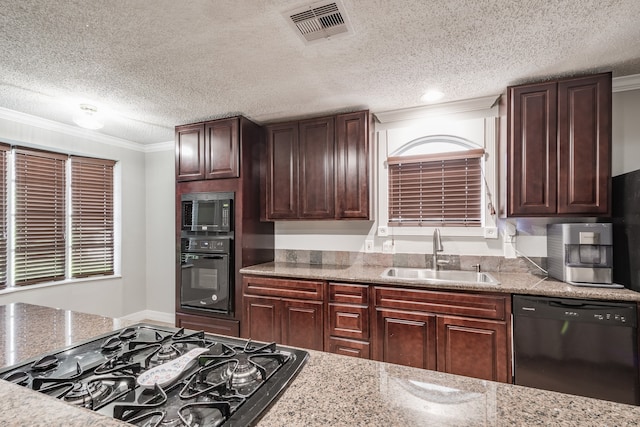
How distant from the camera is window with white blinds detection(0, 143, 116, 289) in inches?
122

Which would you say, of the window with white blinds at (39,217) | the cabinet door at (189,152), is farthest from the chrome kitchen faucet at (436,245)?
the window with white blinds at (39,217)

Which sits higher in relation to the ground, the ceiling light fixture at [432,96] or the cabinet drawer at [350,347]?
the ceiling light fixture at [432,96]

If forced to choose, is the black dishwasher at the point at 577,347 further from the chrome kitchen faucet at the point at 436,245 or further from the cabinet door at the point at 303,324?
the cabinet door at the point at 303,324

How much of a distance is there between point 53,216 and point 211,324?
2.20 m

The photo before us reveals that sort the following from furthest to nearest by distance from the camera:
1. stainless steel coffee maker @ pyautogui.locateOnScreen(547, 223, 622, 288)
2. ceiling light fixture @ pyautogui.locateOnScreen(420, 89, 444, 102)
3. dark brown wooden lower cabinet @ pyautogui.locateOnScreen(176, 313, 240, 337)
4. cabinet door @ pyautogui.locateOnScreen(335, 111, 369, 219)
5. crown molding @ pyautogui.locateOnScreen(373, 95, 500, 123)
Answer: dark brown wooden lower cabinet @ pyautogui.locateOnScreen(176, 313, 240, 337) < cabinet door @ pyautogui.locateOnScreen(335, 111, 369, 219) < crown molding @ pyautogui.locateOnScreen(373, 95, 500, 123) < ceiling light fixture @ pyautogui.locateOnScreen(420, 89, 444, 102) < stainless steel coffee maker @ pyautogui.locateOnScreen(547, 223, 622, 288)

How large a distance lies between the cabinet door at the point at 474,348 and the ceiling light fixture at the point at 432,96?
1.80m

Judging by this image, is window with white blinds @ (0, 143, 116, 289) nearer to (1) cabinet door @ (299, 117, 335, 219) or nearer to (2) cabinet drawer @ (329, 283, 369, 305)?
(1) cabinet door @ (299, 117, 335, 219)

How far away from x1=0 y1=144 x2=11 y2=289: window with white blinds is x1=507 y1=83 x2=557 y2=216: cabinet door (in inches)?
182

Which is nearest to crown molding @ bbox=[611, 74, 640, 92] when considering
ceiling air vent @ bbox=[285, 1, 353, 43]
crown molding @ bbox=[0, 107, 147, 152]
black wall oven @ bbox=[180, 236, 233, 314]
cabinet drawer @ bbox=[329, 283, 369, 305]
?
ceiling air vent @ bbox=[285, 1, 353, 43]

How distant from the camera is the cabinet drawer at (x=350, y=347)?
2.47m

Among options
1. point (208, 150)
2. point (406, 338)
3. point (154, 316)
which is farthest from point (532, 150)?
point (154, 316)

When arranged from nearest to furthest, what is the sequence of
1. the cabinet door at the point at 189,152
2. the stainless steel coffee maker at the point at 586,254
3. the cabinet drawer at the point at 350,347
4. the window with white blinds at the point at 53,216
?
the stainless steel coffee maker at the point at 586,254 → the cabinet drawer at the point at 350,347 → the window with white blinds at the point at 53,216 → the cabinet door at the point at 189,152

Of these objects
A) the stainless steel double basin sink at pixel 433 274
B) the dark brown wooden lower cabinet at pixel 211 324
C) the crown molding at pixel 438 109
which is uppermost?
the crown molding at pixel 438 109

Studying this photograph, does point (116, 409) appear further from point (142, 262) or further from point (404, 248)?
point (142, 262)
